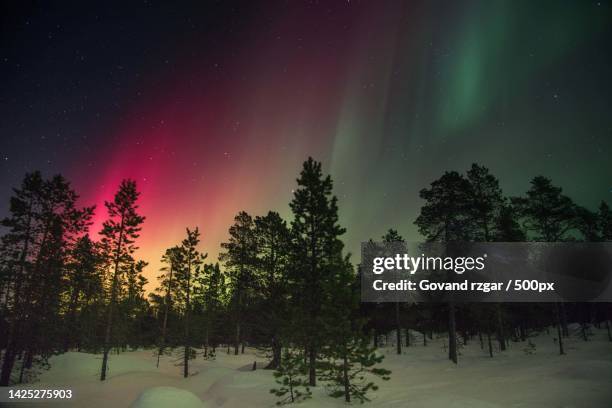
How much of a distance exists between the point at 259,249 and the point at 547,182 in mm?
26402

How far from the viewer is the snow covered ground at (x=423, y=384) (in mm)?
14288

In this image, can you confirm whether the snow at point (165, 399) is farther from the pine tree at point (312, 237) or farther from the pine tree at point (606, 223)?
the pine tree at point (606, 223)

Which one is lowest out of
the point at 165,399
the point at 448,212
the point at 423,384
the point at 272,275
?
the point at 423,384

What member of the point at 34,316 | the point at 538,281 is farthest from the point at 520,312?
the point at 34,316

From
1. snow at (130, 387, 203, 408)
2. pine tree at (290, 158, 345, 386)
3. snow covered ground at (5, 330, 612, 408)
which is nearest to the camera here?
snow covered ground at (5, 330, 612, 408)

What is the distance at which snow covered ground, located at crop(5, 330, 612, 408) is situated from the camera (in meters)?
14.3

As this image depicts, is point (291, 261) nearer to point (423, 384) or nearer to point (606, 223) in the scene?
point (423, 384)

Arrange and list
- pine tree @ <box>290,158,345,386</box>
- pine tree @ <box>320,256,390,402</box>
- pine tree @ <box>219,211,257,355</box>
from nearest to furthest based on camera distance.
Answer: pine tree @ <box>320,256,390,402</box> → pine tree @ <box>290,158,345,386</box> → pine tree @ <box>219,211,257,355</box>

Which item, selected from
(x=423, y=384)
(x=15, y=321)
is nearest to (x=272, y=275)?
(x=423, y=384)

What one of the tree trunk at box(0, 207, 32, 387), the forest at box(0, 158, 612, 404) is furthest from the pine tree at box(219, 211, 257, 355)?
the tree trunk at box(0, 207, 32, 387)

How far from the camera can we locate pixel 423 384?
2039cm

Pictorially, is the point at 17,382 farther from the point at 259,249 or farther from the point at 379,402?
the point at 379,402

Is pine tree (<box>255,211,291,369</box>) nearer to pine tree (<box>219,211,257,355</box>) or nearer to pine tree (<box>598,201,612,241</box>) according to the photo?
pine tree (<box>219,211,257,355</box>)

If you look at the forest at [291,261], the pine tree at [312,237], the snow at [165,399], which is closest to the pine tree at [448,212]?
the forest at [291,261]
